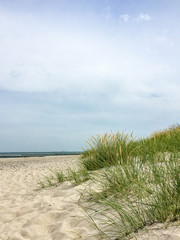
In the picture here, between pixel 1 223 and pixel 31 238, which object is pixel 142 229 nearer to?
pixel 31 238

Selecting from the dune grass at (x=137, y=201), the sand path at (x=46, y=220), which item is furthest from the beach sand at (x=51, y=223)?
the dune grass at (x=137, y=201)

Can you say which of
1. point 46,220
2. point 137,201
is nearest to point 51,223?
point 46,220

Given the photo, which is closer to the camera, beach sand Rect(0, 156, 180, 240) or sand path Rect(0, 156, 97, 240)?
beach sand Rect(0, 156, 180, 240)

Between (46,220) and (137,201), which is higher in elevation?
(137,201)

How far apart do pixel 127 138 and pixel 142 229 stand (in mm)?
4217

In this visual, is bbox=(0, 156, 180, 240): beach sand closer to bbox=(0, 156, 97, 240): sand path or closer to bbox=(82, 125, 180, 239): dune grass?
bbox=(0, 156, 97, 240): sand path

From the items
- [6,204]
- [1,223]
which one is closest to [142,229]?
[1,223]

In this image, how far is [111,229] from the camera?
239cm

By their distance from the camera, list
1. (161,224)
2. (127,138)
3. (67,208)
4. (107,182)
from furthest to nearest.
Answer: (127,138) → (107,182) → (67,208) → (161,224)

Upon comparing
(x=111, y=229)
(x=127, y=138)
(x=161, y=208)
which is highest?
(x=127, y=138)

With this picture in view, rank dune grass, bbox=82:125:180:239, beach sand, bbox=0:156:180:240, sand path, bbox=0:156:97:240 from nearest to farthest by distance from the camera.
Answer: dune grass, bbox=82:125:180:239
beach sand, bbox=0:156:180:240
sand path, bbox=0:156:97:240

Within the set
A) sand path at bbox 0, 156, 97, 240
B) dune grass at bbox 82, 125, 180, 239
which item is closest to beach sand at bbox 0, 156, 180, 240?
sand path at bbox 0, 156, 97, 240

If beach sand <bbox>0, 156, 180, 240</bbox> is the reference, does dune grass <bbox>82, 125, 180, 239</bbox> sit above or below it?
above

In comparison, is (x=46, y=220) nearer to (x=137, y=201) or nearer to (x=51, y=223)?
(x=51, y=223)
